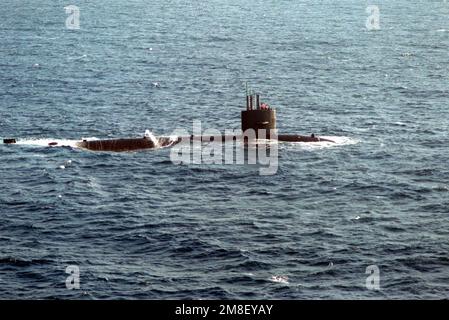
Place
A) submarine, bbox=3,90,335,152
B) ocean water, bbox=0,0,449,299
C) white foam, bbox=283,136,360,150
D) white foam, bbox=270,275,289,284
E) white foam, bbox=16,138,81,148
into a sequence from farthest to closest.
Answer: white foam, bbox=16,138,81,148, white foam, bbox=283,136,360,150, submarine, bbox=3,90,335,152, ocean water, bbox=0,0,449,299, white foam, bbox=270,275,289,284

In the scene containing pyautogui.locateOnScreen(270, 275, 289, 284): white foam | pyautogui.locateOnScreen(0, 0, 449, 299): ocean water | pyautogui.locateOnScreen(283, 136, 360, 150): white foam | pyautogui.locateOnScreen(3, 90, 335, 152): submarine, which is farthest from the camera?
pyautogui.locateOnScreen(283, 136, 360, 150): white foam

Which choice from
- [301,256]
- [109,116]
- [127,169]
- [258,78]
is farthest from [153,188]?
[258,78]

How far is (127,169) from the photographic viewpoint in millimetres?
97938

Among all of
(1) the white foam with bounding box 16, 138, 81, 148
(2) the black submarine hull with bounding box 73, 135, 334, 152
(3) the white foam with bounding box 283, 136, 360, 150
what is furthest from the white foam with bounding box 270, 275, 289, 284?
(1) the white foam with bounding box 16, 138, 81, 148

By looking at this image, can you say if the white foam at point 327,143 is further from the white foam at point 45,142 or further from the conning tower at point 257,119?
the white foam at point 45,142

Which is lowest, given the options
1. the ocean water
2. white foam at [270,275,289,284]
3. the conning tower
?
white foam at [270,275,289,284]

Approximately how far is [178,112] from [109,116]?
1091cm

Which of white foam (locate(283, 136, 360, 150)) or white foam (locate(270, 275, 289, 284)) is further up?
white foam (locate(283, 136, 360, 150))

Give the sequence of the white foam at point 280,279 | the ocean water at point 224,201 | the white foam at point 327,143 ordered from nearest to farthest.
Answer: the white foam at point 280,279, the ocean water at point 224,201, the white foam at point 327,143

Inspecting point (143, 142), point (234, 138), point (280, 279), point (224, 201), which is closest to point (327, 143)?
point (234, 138)

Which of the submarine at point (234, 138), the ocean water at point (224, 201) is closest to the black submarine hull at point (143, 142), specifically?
the submarine at point (234, 138)

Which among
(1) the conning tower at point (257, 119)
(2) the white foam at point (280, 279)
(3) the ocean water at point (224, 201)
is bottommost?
(2) the white foam at point (280, 279)

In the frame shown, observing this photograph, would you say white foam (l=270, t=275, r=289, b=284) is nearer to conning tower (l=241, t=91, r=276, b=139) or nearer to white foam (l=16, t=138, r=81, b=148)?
conning tower (l=241, t=91, r=276, b=139)

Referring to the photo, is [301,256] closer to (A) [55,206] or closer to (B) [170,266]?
(B) [170,266]
